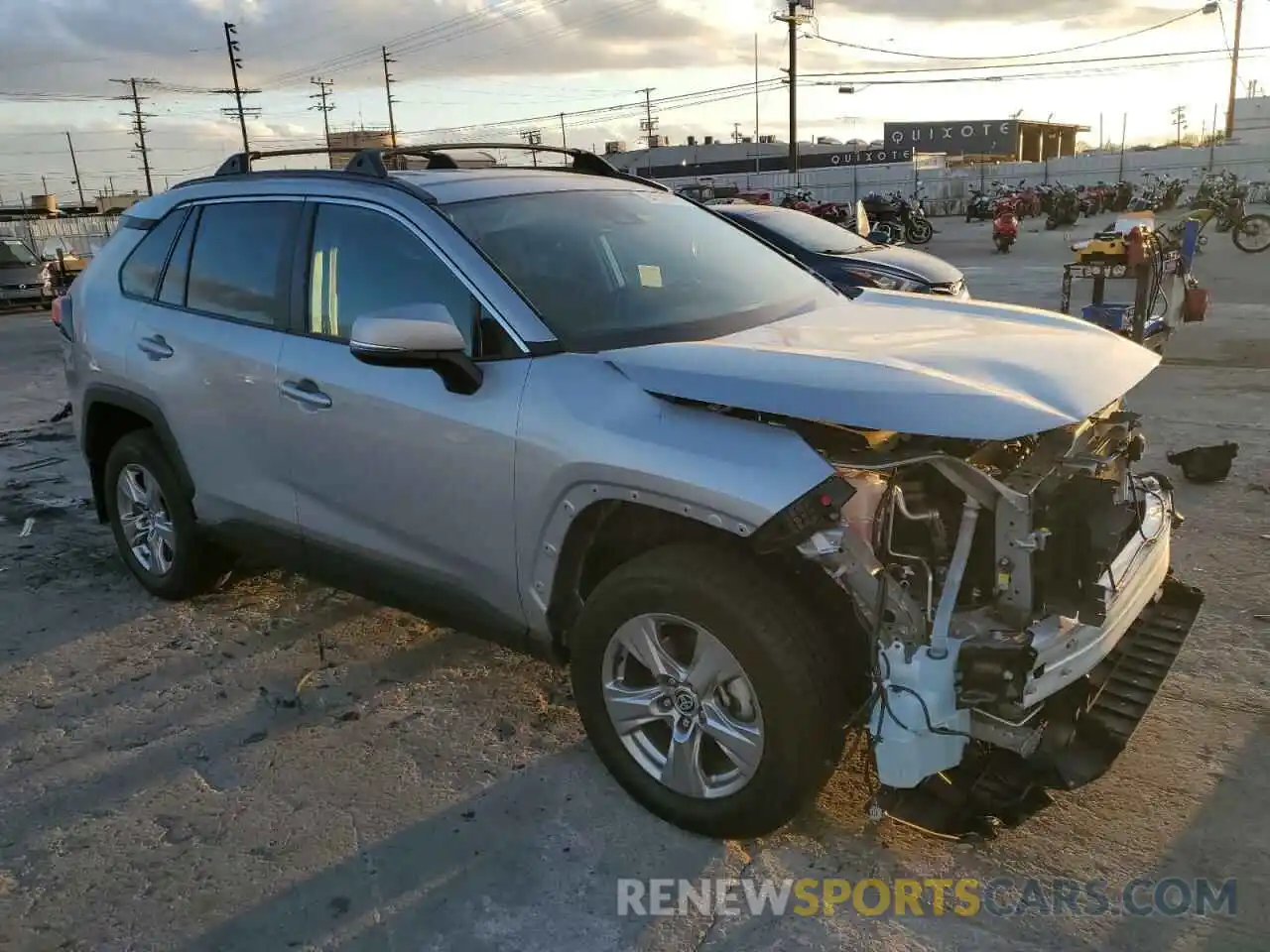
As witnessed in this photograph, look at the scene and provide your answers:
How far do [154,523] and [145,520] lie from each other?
10 cm

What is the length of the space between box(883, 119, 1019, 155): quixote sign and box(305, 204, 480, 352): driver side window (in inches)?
3613

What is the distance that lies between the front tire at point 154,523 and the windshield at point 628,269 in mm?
1997

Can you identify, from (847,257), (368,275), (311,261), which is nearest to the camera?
(368,275)

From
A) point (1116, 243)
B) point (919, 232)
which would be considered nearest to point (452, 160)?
point (1116, 243)

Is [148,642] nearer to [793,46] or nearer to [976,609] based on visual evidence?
[976,609]

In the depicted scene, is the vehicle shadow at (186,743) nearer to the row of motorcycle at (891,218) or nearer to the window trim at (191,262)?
the window trim at (191,262)

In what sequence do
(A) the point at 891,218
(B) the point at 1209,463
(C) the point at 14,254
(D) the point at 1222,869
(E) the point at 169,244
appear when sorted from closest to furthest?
(D) the point at 1222,869
(E) the point at 169,244
(B) the point at 1209,463
(C) the point at 14,254
(A) the point at 891,218

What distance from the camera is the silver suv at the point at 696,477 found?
2.46 meters

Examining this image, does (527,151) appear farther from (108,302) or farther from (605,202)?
(108,302)

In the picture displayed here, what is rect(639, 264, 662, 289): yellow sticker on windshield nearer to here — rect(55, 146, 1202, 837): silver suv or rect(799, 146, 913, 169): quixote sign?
rect(55, 146, 1202, 837): silver suv

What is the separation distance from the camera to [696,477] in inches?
99.8

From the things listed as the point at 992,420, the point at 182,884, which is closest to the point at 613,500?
the point at 992,420

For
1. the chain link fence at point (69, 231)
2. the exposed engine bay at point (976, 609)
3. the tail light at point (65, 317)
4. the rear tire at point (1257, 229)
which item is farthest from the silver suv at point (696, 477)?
the chain link fence at point (69, 231)

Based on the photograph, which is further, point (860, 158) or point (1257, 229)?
point (860, 158)
